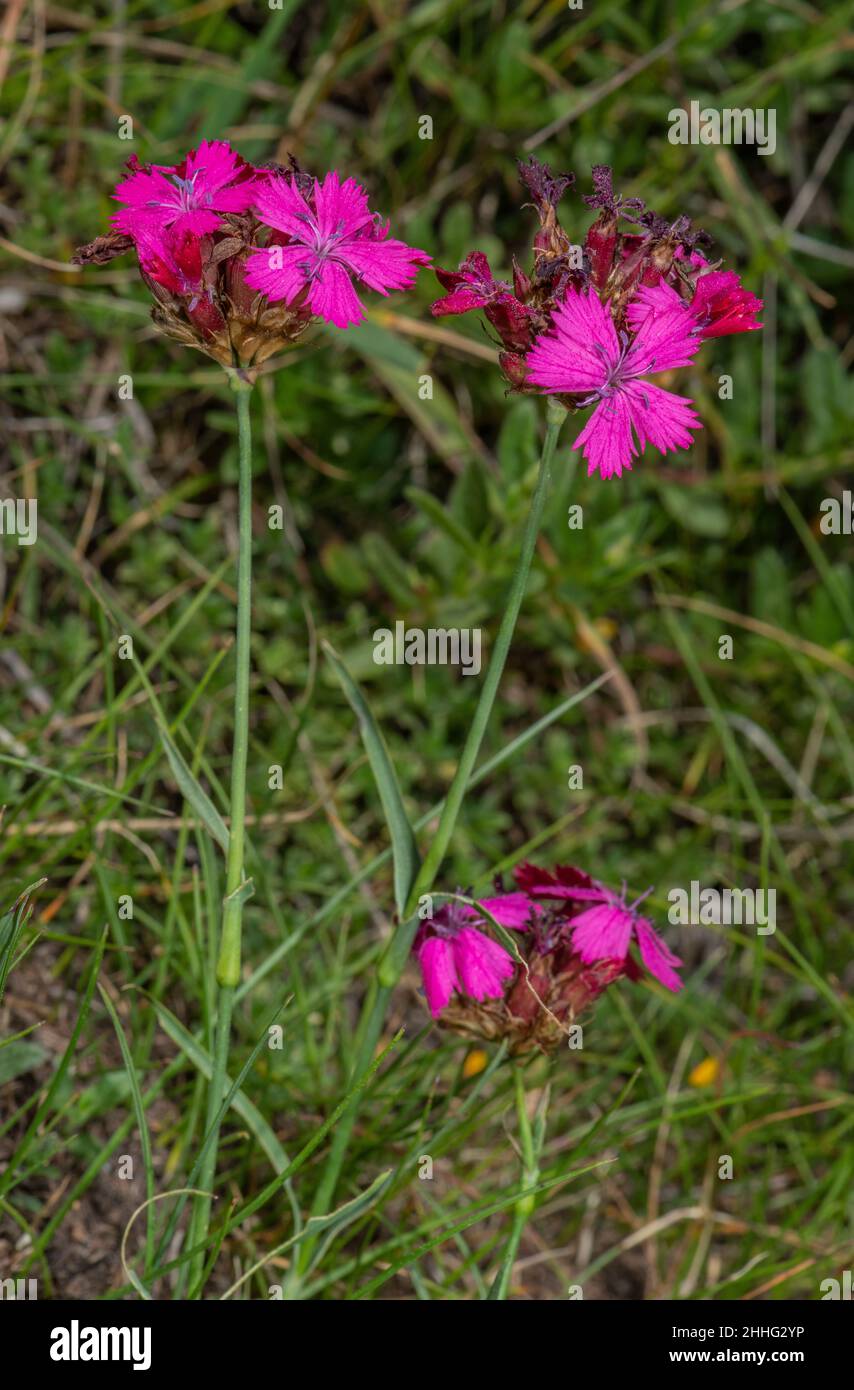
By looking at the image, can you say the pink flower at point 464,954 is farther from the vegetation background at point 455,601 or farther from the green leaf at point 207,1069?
the vegetation background at point 455,601

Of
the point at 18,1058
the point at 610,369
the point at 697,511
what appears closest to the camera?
the point at 610,369

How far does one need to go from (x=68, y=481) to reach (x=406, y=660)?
0.84 m

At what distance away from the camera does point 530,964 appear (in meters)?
1.75

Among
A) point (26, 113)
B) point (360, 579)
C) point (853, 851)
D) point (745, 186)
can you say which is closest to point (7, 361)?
point (26, 113)

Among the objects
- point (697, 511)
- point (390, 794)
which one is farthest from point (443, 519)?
point (390, 794)

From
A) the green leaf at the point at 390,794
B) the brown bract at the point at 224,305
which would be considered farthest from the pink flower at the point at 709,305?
the green leaf at the point at 390,794

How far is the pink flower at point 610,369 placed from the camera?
1.45 m

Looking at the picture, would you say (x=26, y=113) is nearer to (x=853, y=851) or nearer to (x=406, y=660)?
(x=406, y=660)

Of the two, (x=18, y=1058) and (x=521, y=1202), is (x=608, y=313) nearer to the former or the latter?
(x=521, y=1202)

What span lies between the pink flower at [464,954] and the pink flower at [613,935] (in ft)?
0.28

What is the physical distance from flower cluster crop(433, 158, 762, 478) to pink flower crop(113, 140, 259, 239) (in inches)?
9.8

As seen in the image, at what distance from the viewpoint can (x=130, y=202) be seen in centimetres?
156

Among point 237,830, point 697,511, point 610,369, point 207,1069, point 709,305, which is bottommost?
point 207,1069

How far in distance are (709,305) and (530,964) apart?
2.69 feet
